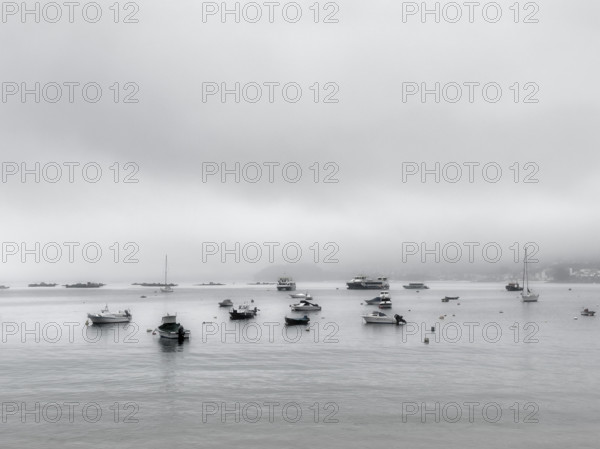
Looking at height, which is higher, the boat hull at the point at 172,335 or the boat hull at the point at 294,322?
the boat hull at the point at 172,335

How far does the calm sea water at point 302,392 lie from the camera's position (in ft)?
104

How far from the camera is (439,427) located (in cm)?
3316

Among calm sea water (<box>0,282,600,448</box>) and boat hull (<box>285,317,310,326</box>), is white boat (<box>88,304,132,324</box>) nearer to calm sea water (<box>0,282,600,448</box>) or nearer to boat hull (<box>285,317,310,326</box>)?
calm sea water (<box>0,282,600,448</box>)

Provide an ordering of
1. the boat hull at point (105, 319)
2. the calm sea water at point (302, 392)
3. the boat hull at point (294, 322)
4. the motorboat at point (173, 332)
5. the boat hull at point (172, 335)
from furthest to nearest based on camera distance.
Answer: the boat hull at point (105, 319) → the boat hull at point (294, 322) → the boat hull at point (172, 335) → the motorboat at point (173, 332) → the calm sea water at point (302, 392)

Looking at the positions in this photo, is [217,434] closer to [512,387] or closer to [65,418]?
[65,418]

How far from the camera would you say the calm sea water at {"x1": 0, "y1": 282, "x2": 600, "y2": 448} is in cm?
3156

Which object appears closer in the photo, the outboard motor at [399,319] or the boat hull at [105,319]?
the outboard motor at [399,319]

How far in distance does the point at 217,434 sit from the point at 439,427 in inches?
585

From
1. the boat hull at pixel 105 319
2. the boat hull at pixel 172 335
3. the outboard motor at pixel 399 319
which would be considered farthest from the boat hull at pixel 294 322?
the boat hull at pixel 105 319

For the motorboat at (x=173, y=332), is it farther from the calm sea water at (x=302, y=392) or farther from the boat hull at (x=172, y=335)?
the calm sea water at (x=302, y=392)

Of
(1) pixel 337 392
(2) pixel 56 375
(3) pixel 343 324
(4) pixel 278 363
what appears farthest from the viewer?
(3) pixel 343 324

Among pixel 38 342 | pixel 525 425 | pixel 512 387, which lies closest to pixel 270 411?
pixel 525 425

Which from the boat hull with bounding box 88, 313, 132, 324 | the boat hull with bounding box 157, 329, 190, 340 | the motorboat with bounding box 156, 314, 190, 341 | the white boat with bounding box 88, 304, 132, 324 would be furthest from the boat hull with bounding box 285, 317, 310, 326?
the boat hull with bounding box 88, 313, 132, 324

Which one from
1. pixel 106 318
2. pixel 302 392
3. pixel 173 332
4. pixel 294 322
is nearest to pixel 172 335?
pixel 173 332
